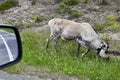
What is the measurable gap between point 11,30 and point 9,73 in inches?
265

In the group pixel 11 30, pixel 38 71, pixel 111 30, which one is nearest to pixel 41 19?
pixel 111 30

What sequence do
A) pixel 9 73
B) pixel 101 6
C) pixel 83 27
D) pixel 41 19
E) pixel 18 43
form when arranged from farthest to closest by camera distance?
pixel 101 6, pixel 41 19, pixel 83 27, pixel 9 73, pixel 18 43

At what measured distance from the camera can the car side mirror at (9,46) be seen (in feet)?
10.5

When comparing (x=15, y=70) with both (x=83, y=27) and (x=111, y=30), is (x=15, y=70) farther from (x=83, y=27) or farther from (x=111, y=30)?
(x=111, y=30)

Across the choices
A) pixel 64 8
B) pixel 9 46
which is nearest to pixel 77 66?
pixel 9 46

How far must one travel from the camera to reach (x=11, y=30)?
144 inches

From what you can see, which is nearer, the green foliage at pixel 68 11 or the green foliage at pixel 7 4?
the green foliage at pixel 68 11

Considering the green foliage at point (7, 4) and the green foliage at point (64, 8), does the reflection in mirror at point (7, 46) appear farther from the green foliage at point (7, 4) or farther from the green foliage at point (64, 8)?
the green foliage at point (7, 4)

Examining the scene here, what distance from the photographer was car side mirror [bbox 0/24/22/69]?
3187 mm

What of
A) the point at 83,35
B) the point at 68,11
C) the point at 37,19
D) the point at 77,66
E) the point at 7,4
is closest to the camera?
the point at 77,66

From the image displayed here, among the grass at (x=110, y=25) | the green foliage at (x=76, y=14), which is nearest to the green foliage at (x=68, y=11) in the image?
the green foliage at (x=76, y=14)

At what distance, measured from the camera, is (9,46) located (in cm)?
346

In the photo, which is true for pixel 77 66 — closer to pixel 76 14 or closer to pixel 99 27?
pixel 99 27

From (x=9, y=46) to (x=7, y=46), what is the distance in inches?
2.7
